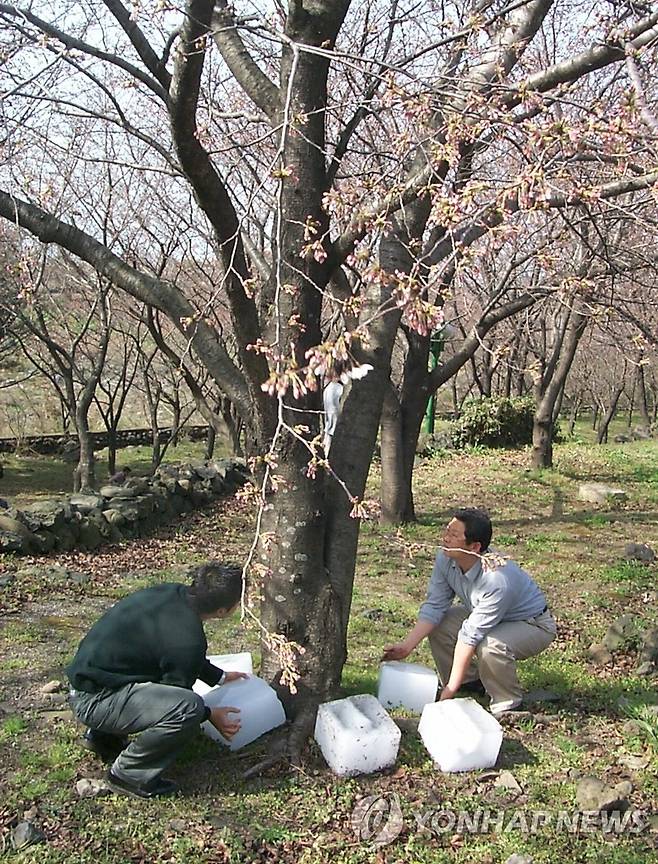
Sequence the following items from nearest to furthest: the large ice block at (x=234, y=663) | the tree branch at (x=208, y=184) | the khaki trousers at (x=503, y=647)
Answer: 1. the tree branch at (x=208, y=184)
2. the khaki trousers at (x=503, y=647)
3. the large ice block at (x=234, y=663)

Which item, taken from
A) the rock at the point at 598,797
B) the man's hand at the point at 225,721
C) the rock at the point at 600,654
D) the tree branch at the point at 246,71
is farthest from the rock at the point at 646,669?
the tree branch at the point at 246,71

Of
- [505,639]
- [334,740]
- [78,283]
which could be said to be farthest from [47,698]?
[78,283]

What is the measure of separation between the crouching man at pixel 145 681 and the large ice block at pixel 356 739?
54 cm

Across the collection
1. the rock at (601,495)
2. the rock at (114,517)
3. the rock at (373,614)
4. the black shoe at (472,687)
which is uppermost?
the rock at (601,495)

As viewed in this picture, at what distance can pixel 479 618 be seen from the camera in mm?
3990

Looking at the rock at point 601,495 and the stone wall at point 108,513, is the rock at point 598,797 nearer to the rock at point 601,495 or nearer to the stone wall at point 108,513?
the stone wall at point 108,513

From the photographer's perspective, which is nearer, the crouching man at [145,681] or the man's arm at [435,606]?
the crouching man at [145,681]

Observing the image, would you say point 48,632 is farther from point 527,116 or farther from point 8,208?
point 527,116

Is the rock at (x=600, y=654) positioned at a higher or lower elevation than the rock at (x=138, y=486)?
lower

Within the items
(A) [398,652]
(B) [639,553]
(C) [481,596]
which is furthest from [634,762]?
(B) [639,553]

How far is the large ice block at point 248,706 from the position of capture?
12.2 ft

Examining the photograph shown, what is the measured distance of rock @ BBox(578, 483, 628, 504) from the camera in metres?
11.7

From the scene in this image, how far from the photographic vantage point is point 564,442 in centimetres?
1925

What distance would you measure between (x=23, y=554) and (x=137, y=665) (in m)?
5.15
